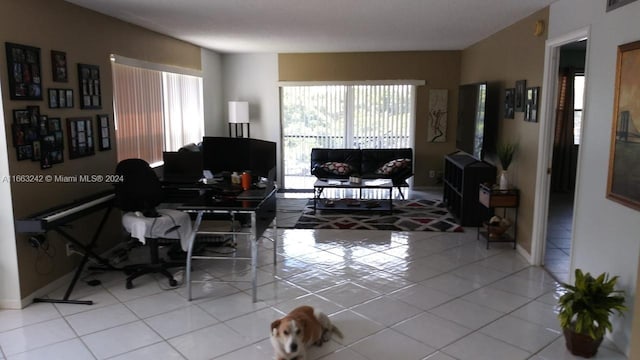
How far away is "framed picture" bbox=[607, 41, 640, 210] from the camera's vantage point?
288 cm

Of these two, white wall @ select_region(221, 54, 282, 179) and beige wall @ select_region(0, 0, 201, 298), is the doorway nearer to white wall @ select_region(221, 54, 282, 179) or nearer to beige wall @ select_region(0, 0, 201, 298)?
white wall @ select_region(221, 54, 282, 179)

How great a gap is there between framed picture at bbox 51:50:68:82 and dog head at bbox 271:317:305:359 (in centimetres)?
294

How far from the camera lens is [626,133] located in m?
3.00

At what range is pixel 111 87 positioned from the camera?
501 cm

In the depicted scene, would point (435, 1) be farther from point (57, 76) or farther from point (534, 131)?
point (57, 76)

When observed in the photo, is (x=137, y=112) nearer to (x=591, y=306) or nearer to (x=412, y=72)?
(x=412, y=72)

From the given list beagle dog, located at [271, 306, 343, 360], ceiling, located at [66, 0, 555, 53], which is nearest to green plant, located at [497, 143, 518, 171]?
ceiling, located at [66, 0, 555, 53]

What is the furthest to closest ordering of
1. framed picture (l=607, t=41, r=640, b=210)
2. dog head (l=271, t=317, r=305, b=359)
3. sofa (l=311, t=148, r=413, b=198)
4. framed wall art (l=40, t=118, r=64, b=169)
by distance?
sofa (l=311, t=148, r=413, b=198) → framed wall art (l=40, t=118, r=64, b=169) → framed picture (l=607, t=41, r=640, b=210) → dog head (l=271, t=317, r=305, b=359)

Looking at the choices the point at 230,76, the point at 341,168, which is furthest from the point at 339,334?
the point at 230,76

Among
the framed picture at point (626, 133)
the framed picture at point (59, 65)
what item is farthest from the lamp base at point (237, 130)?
the framed picture at point (626, 133)

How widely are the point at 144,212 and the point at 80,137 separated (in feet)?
3.19

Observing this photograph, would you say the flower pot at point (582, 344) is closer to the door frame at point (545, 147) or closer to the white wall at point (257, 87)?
the door frame at point (545, 147)

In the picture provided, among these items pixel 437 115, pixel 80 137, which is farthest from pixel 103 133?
pixel 437 115

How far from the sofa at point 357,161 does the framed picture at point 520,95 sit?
107 inches
